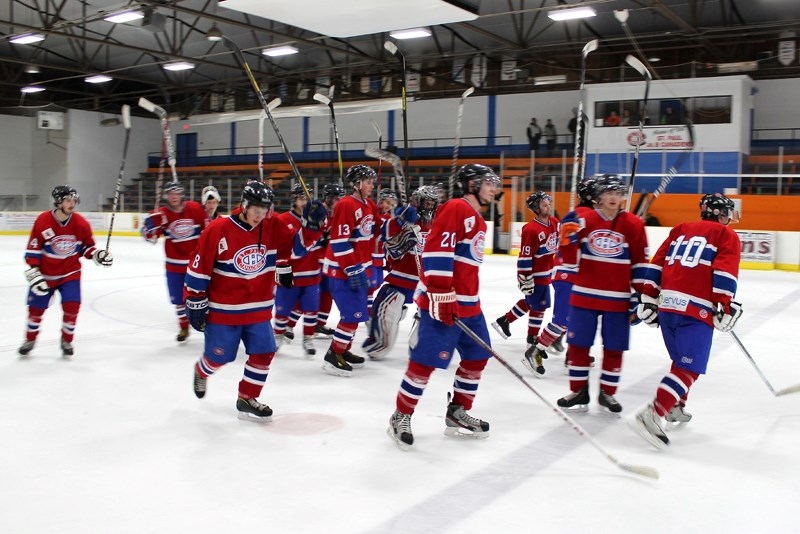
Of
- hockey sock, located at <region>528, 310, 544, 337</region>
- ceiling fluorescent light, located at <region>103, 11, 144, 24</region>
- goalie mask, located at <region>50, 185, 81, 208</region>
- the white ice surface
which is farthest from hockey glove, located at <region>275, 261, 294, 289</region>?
ceiling fluorescent light, located at <region>103, 11, 144, 24</region>

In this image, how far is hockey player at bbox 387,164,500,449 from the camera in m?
3.11

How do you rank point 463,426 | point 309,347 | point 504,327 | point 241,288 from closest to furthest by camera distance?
point 463,426 < point 241,288 < point 309,347 < point 504,327

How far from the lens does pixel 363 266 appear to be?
472 centimetres

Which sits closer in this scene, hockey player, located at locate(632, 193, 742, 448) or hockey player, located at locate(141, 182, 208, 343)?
hockey player, located at locate(632, 193, 742, 448)

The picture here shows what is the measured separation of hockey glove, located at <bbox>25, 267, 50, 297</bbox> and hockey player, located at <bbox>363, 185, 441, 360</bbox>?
2281mm

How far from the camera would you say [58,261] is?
4.92m

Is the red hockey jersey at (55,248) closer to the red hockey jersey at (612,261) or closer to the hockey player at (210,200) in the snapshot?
the hockey player at (210,200)

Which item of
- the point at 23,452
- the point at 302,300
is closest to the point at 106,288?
the point at 302,300

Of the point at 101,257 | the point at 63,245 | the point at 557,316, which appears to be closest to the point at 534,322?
the point at 557,316

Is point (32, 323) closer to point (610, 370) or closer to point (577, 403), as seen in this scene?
point (577, 403)

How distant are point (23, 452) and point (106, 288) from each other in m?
6.28

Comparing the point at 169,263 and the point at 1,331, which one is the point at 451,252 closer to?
the point at 169,263

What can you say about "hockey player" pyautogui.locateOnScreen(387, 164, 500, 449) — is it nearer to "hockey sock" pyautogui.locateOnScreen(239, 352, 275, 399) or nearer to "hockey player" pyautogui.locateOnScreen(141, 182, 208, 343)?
"hockey sock" pyautogui.locateOnScreen(239, 352, 275, 399)

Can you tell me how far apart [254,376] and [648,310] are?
2.02 m
